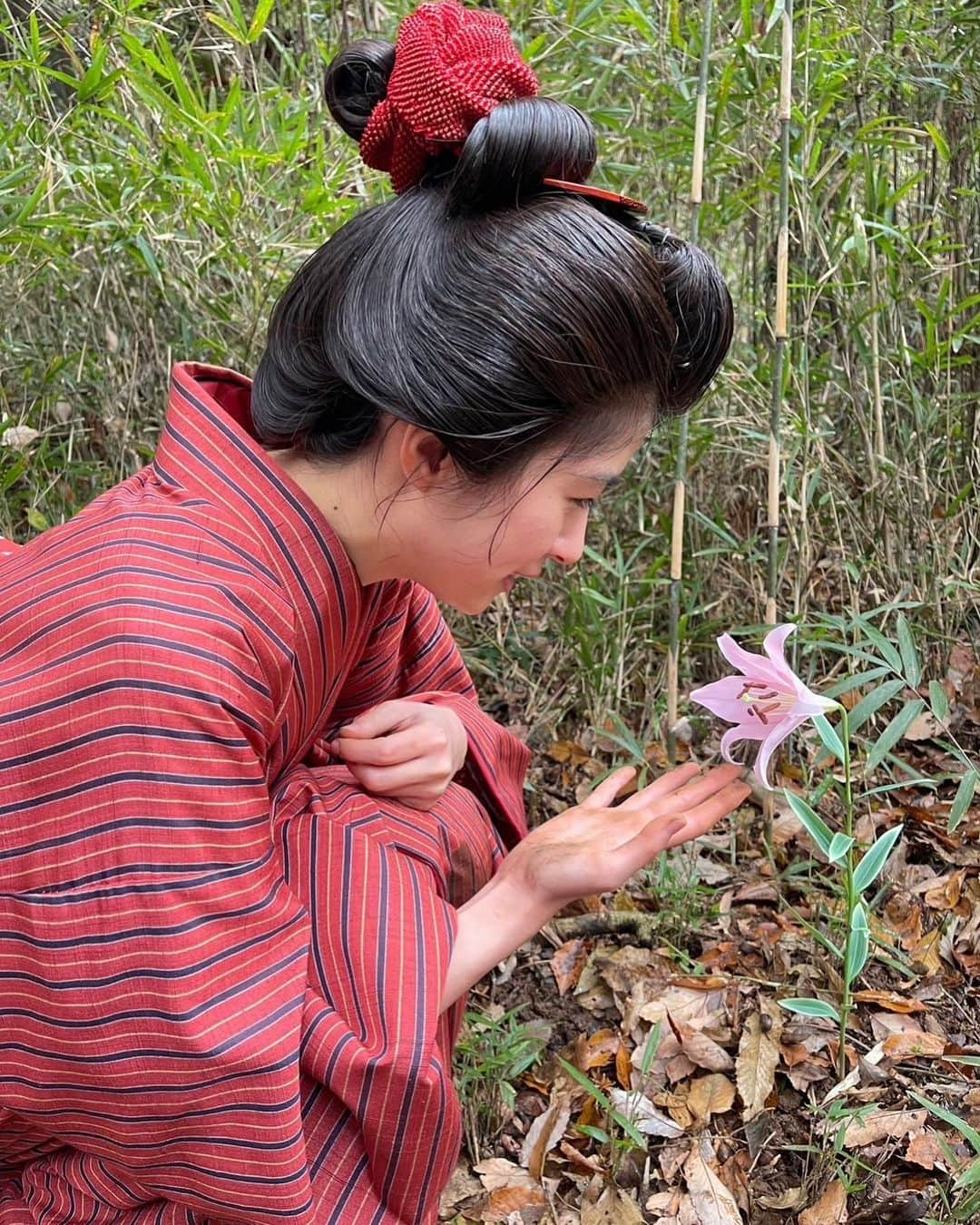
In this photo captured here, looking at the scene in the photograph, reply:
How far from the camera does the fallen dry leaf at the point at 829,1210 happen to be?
1.23 meters

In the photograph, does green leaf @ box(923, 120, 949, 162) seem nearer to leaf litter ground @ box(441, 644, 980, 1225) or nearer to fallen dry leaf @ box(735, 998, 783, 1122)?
leaf litter ground @ box(441, 644, 980, 1225)

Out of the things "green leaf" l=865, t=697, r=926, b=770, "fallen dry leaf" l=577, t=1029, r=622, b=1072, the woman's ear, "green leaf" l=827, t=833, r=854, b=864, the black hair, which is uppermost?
the black hair

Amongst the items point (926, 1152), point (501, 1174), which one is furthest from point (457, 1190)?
point (926, 1152)

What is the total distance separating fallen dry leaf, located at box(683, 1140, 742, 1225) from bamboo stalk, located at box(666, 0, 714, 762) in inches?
21.2

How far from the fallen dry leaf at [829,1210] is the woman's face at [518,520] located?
0.70m

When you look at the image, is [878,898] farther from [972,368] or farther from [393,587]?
[972,368]

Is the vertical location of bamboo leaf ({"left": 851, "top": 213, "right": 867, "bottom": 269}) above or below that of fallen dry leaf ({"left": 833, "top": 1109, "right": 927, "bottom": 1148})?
above

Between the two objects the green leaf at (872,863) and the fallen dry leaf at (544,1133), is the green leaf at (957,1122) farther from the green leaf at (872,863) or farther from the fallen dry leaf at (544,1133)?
the fallen dry leaf at (544,1133)

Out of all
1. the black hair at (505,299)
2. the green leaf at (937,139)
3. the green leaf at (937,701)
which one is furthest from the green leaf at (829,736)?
the green leaf at (937,139)

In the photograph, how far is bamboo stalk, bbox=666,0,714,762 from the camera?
147 cm

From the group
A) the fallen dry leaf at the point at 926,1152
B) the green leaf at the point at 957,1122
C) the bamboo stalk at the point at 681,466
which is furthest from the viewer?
the bamboo stalk at the point at 681,466

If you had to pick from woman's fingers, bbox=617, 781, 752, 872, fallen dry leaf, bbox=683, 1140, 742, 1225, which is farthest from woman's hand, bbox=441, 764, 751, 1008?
fallen dry leaf, bbox=683, 1140, 742, 1225

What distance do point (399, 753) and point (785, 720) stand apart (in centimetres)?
40

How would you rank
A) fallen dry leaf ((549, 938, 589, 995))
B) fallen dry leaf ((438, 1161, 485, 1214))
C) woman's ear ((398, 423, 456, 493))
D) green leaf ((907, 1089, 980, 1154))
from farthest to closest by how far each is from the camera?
1. fallen dry leaf ((549, 938, 589, 995))
2. fallen dry leaf ((438, 1161, 485, 1214))
3. green leaf ((907, 1089, 980, 1154))
4. woman's ear ((398, 423, 456, 493))
